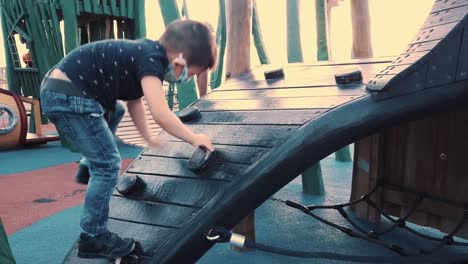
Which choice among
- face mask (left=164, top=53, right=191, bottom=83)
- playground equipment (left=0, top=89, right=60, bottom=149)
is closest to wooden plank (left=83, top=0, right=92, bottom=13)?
playground equipment (left=0, top=89, right=60, bottom=149)

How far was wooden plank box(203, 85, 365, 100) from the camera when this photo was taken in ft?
6.01

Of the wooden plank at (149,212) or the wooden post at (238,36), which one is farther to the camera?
the wooden post at (238,36)

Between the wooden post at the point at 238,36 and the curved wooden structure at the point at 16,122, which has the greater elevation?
the wooden post at the point at 238,36

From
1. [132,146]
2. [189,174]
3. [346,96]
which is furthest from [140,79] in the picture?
[132,146]

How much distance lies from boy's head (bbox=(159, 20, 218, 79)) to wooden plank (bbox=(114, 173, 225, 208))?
483mm

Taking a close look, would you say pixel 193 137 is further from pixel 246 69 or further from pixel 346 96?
pixel 246 69

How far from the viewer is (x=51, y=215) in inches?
138

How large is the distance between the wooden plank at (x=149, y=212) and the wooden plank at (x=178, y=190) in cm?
2

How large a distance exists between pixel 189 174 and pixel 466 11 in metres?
1.31

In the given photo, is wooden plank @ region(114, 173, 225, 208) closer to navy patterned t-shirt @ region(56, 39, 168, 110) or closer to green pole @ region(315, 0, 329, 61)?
navy patterned t-shirt @ region(56, 39, 168, 110)

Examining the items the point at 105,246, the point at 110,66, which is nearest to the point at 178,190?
the point at 105,246

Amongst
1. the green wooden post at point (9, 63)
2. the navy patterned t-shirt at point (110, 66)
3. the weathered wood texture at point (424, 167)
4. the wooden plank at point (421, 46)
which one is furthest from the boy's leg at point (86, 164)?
the green wooden post at point (9, 63)

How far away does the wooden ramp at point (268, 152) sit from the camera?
59.5 inches

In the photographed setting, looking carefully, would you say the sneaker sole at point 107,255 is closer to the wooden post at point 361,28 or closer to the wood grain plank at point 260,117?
the wood grain plank at point 260,117
